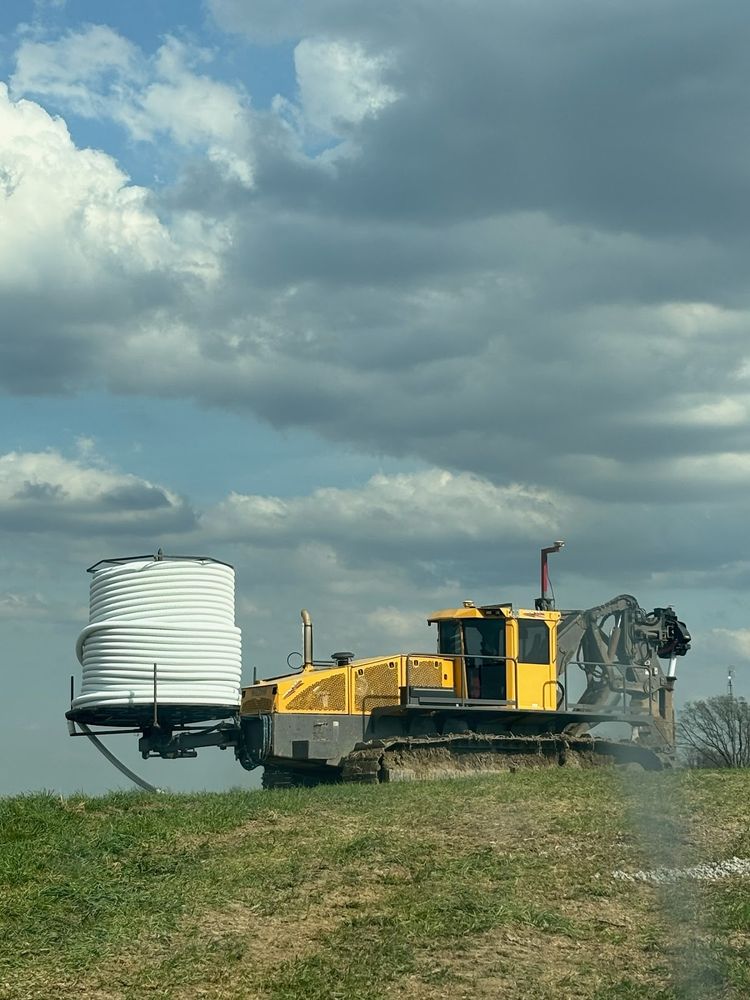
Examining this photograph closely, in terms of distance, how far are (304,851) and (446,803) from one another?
3.25 meters

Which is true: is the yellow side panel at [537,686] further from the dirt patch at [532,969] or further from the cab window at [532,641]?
the dirt patch at [532,969]

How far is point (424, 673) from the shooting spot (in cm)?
2527

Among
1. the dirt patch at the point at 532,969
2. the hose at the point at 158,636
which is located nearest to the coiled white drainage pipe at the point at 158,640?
the hose at the point at 158,636

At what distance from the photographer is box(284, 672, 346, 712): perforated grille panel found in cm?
2419

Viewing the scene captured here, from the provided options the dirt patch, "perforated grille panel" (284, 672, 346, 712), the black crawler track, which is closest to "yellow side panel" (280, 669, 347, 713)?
"perforated grille panel" (284, 672, 346, 712)

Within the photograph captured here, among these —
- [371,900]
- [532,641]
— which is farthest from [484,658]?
[371,900]

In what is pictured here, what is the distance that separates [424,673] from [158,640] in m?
5.77

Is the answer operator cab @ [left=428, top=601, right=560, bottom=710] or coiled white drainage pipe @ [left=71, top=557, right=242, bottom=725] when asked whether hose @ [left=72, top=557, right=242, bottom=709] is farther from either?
operator cab @ [left=428, top=601, right=560, bottom=710]

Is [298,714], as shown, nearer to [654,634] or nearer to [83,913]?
[654,634]

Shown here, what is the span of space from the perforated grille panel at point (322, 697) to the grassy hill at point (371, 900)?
7.48m

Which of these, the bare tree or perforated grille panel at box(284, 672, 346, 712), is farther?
the bare tree

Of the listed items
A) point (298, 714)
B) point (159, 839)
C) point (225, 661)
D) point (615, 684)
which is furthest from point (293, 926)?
point (615, 684)

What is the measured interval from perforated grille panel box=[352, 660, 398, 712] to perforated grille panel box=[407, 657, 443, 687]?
0.98 feet

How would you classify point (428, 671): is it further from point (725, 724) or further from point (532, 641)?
point (725, 724)
